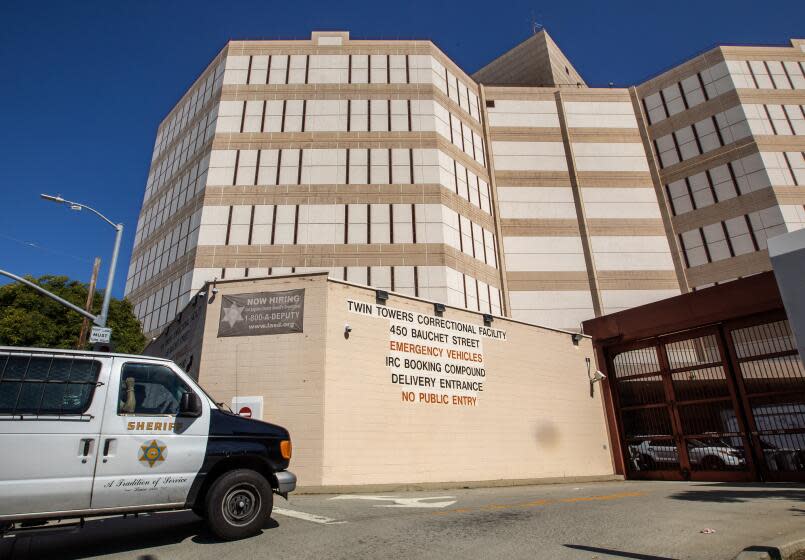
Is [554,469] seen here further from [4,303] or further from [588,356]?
[4,303]

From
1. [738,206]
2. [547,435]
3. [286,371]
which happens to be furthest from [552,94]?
[286,371]

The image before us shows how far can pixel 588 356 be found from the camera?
19.8m

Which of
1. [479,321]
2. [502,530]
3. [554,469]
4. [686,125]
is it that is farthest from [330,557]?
[686,125]

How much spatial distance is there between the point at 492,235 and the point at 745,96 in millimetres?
19054

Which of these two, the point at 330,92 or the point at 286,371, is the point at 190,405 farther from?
the point at 330,92

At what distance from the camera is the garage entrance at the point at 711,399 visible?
49.9 ft

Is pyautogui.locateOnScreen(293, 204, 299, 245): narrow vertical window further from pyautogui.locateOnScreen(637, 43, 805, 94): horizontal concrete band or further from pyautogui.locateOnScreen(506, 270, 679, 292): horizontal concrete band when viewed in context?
pyautogui.locateOnScreen(637, 43, 805, 94): horizontal concrete band

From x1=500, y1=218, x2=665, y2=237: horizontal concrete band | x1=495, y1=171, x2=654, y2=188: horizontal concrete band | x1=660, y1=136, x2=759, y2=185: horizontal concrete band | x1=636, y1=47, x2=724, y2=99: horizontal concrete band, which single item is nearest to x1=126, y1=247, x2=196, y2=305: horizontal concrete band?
x1=500, y1=218, x2=665, y2=237: horizontal concrete band

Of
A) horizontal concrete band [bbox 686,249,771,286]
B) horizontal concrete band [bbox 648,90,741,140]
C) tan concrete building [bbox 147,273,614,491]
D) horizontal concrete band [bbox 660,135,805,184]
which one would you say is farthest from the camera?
horizontal concrete band [bbox 648,90,741,140]

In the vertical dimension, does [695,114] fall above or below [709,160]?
above

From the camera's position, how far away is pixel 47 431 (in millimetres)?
5012

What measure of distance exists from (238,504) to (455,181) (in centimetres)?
2477

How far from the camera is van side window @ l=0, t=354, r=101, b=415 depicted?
16.3ft

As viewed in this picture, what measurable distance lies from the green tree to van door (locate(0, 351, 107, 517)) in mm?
23744
